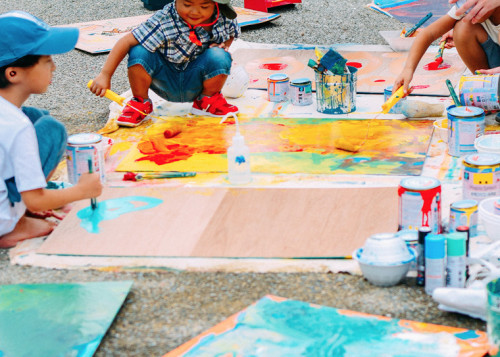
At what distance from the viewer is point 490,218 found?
2467 millimetres

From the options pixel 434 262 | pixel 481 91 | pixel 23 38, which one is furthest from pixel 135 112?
pixel 434 262

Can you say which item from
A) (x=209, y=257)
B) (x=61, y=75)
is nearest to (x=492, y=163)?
(x=209, y=257)

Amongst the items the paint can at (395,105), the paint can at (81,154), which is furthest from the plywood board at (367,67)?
the paint can at (81,154)

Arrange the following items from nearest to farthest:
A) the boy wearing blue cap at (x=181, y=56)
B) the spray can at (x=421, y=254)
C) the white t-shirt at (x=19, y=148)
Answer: the spray can at (x=421, y=254) → the white t-shirt at (x=19, y=148) → the boy wearing blue cap at (x=181, y=56)

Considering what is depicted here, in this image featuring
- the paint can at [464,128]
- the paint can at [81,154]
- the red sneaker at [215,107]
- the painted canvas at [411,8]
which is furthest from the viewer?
the painted canvas at [411,8]

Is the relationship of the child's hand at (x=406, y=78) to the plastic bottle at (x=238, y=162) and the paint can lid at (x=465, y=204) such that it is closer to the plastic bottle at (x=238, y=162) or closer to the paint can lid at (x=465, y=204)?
the plastic bottle at (x=238, y=162)

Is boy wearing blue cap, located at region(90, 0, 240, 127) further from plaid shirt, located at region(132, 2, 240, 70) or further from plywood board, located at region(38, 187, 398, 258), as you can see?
plywood board, located at region(38, 187, 398, 258)

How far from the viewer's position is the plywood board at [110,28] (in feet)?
18.2

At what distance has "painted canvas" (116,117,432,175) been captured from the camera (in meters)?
3.29

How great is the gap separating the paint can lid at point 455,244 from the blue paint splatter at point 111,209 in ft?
3.97

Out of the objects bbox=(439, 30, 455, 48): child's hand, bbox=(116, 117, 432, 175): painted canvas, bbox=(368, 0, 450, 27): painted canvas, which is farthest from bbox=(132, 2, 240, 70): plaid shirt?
bbox=(368, 0, 450, 27): painted canvas

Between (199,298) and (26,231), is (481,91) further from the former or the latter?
(26,231)

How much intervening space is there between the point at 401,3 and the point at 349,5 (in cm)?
52

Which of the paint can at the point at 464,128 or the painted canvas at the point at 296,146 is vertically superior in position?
the paint can at the point at 464,128
